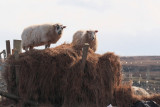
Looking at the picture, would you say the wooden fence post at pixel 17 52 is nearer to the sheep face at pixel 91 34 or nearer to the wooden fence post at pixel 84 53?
the wooden fence post at pixel 84 53

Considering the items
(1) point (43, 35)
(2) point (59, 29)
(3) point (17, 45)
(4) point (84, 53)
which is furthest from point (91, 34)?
(3) point (17, 45)

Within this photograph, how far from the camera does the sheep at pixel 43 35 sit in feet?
50.6

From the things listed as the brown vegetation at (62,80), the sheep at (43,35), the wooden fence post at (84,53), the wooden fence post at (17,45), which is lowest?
the brown vegetation at (62,80)

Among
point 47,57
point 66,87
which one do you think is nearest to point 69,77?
point 66,87

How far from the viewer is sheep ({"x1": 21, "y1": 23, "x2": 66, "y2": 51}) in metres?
15.4

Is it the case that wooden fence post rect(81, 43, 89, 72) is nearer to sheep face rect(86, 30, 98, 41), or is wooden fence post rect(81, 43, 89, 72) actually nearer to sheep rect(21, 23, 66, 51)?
sheep rect(21, 23, 66, 51)

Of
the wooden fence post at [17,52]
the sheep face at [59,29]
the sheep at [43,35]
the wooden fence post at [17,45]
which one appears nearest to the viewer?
the wooden fence post at [17,52]

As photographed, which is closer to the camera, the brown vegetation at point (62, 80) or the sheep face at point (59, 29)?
the brown vegetation at point (62, 80)

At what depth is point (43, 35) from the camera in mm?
15344

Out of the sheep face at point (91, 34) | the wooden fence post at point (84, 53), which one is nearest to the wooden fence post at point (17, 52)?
the wooden fence post at point (84, 53)

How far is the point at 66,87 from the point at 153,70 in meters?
55.4

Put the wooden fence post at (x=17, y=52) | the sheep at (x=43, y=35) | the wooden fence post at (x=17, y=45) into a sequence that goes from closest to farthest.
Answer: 1. the wooden fence post at (x=17, y=52)
2. the wooden fence post at (x=17, y=45)
3. the sheep at (x=43, y=35)

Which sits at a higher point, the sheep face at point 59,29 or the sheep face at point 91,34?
the sheep face at point 59,29

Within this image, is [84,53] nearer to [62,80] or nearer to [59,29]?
[62,80]
